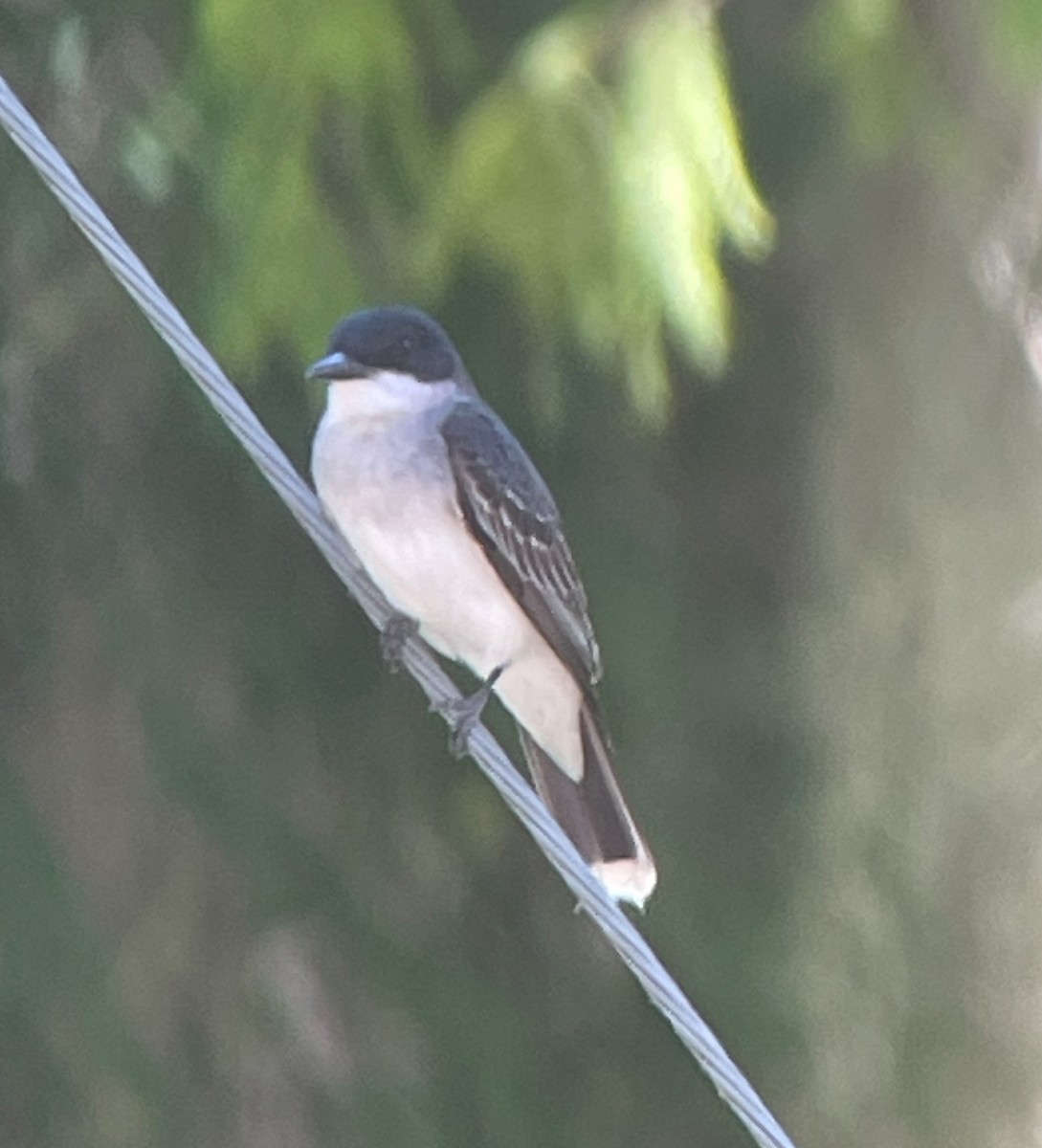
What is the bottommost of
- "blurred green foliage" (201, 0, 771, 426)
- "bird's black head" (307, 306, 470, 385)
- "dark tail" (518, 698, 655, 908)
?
"dark tail" (518, 698, 655, 908)

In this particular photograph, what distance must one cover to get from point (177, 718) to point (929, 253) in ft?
5.15

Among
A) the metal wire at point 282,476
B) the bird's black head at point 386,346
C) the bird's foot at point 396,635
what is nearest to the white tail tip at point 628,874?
the bird's foot at point 396,635

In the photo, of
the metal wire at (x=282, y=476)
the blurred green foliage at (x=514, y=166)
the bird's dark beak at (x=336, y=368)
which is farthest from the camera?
the bird's dark beak at (x=336, y=368)

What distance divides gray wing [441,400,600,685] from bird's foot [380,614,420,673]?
0.16 m

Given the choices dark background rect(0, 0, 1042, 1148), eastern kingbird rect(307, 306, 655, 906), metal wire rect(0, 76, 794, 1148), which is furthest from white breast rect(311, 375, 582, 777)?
metal wire rect(0, 76, 794, 1148)

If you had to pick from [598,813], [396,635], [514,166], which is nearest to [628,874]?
[598,813]

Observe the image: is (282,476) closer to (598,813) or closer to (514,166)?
(514,166)

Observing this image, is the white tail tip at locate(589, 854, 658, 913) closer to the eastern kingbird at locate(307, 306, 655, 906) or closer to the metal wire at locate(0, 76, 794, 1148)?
the eastern kingbird at locate(307, 306, 655, 906)

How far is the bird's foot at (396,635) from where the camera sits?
3506 millimetres

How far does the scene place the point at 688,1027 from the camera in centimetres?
227

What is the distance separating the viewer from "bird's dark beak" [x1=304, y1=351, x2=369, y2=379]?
3.17 meters

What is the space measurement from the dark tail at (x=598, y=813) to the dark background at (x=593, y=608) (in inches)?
11.5

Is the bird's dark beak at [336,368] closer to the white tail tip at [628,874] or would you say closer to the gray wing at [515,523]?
the gray wing at [515,523]

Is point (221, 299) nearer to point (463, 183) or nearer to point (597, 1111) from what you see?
point (463, 183)
